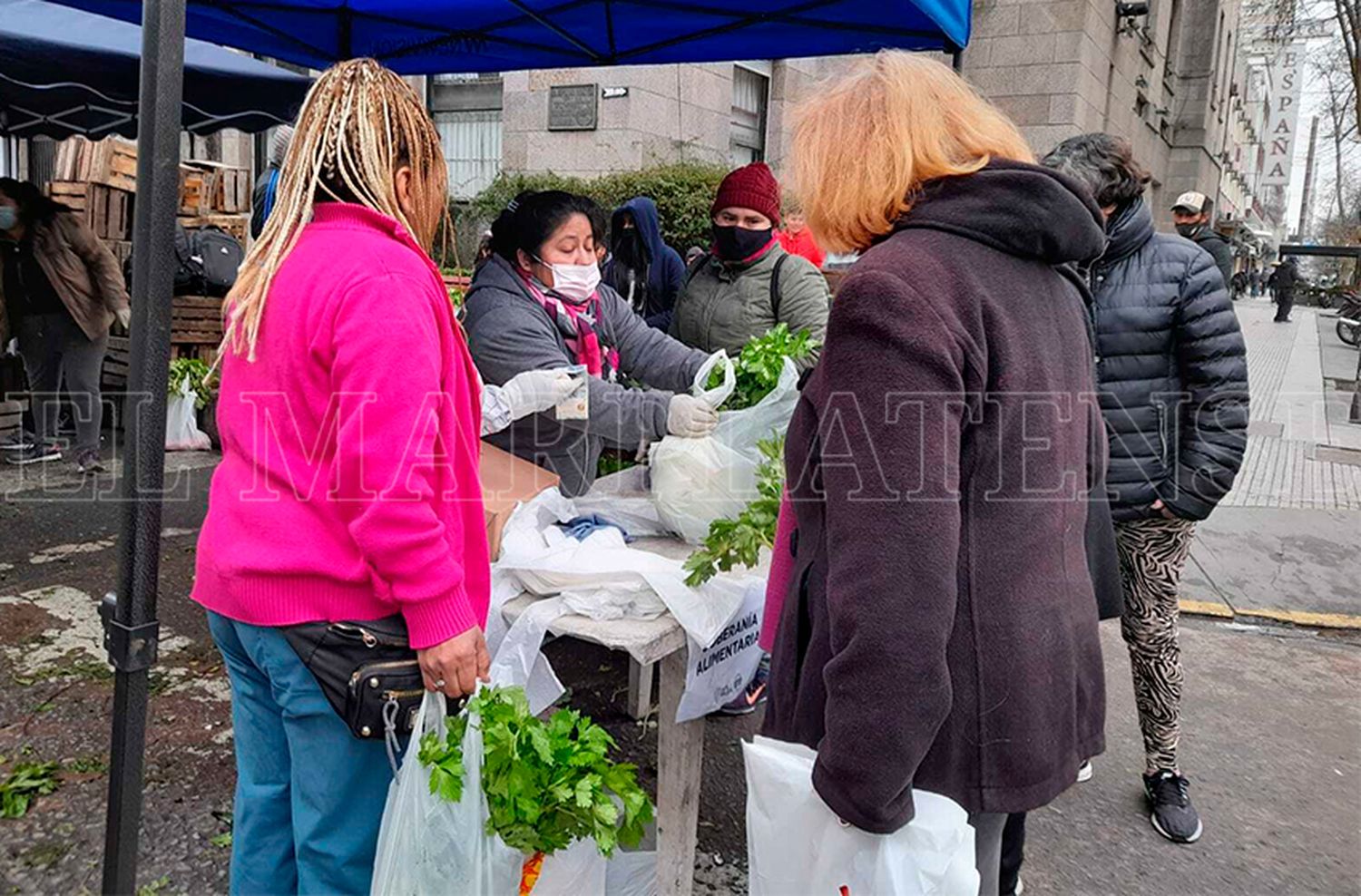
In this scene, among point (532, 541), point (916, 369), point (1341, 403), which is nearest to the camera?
point (916, 369)

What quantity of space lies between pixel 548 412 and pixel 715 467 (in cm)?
47

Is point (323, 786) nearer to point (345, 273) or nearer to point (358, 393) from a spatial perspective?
point (358, 393)

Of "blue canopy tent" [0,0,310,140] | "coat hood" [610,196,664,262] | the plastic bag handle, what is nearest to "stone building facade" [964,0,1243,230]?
"coat hood" [610,196,664,262]

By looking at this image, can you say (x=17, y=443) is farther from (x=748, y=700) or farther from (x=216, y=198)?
(x=748, y=700)

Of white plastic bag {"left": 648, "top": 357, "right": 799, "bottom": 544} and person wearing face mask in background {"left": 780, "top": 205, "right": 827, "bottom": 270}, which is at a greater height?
person wearing face mask in background {"left": 780, "top": 205, "right": 827, "bottom": 270}

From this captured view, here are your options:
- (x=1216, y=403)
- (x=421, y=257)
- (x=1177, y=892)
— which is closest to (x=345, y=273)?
(x=421, y=257)

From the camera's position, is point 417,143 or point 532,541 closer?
point 417,143

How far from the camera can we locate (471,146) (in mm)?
13266

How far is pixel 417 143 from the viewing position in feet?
6.06

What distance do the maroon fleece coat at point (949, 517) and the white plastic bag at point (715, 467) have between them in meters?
0.82

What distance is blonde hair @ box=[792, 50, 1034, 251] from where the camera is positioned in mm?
1533

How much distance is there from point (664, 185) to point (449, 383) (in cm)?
Result: 983

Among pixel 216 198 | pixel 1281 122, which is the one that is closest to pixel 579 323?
pixel 216 198

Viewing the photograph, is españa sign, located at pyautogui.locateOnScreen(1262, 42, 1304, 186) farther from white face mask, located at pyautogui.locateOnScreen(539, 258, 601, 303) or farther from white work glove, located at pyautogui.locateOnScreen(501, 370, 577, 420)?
white work glove, located at pyautogui.locateOnScreen(501, 370, 577, 420)
